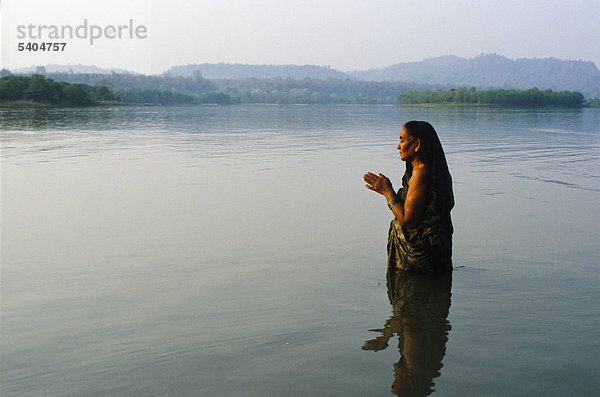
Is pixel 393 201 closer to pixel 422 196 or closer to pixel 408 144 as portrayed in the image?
pixel 422 196

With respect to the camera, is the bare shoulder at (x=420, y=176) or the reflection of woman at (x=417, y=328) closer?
the reflection of woman at (x=417, y=328)

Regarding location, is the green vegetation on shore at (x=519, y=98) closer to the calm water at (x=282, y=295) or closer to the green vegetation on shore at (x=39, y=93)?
the green vegetation on shore at (x=39, y=93)

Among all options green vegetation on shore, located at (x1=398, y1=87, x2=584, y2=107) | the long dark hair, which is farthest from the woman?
green vegetation on shore, located at (x1=398, y1=87, x2=584, y2=107)

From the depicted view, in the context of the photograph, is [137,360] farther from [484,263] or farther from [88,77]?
[88,77]

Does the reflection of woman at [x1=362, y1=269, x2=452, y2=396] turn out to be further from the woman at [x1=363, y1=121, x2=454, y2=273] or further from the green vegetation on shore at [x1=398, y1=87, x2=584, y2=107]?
the green vegetation on shore at [x1=398, y1=87, x2=584, y2=107]

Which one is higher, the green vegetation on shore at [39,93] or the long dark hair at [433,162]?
the green vegetation on shore at [39,93]

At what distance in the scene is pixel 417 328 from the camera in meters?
5.61

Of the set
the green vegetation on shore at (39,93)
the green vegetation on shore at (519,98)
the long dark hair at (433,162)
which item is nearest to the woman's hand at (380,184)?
the long dark hair at (433,162)

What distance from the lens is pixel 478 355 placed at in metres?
4.95

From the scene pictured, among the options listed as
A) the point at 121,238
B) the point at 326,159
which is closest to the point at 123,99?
the point at 326,159

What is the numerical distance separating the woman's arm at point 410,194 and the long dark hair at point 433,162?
8cm

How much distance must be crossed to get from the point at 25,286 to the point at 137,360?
275cm

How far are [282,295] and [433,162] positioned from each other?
2156 millimetres

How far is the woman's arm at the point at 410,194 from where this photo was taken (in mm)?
6379
